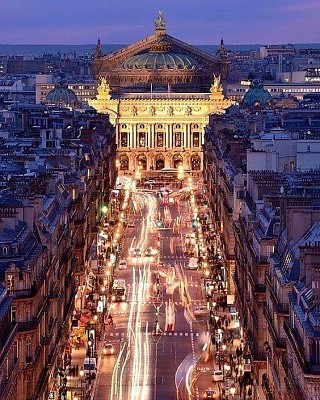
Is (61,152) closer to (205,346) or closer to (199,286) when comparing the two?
(199,286)

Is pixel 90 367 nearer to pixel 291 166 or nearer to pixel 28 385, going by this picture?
pixel 28 385

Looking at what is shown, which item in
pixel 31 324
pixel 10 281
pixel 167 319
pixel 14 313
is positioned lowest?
pixel 167 319

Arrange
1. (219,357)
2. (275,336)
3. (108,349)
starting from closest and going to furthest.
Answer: (275,336) → (219,357) → (108,349)

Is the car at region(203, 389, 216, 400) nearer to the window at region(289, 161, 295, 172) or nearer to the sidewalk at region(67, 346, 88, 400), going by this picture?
the sidewalk at region(67, 346, 88, 400)

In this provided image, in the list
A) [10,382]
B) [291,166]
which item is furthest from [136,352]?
[10,382]

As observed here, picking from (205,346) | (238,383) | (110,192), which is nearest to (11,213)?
(238,383)

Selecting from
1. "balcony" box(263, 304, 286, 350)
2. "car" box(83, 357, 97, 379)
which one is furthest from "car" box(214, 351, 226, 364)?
"balcony" box(263, 304, 286, 350)
